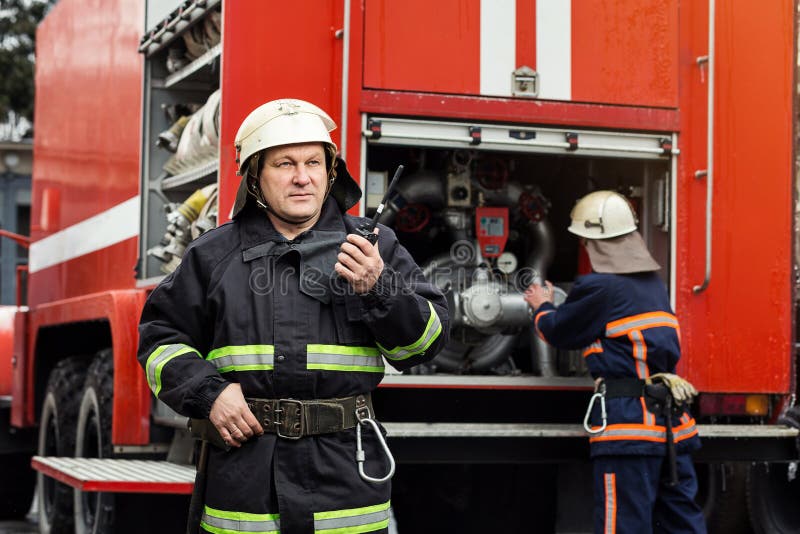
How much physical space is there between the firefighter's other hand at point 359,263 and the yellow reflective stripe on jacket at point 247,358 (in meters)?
0.27

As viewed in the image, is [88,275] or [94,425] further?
[88,275]

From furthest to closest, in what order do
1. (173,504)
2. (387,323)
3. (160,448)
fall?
(160,448) < (173,504) < (387,323)

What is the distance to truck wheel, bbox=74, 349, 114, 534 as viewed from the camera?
20.2 feet

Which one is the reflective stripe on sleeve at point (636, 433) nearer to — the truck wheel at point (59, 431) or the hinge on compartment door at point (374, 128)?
the hinge on compartment door at point (374, 128)

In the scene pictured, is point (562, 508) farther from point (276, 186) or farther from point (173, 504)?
point (276, 186)

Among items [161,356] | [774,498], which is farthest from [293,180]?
[774,498]

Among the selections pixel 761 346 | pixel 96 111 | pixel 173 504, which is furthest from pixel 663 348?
pixel 96 111

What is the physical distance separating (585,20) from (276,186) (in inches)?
95.5

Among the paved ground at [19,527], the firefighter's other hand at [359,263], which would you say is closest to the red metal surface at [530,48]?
the firefighter's other hand at [359,263]

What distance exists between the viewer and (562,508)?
6047mm

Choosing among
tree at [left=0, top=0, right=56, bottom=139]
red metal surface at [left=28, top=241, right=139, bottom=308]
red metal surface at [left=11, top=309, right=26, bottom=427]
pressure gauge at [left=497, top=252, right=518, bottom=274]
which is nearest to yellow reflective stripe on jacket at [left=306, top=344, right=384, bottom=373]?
pressure gauge at [left=497, top=252, right=518, bottom=274]

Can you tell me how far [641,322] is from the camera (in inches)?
204

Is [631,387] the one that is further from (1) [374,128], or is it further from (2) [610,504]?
(1) [374,128]

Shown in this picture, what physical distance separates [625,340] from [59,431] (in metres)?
3.40
